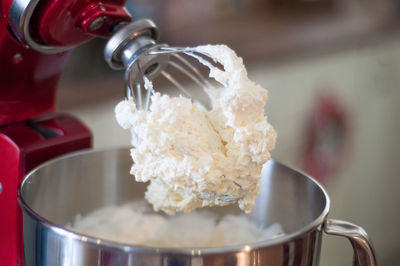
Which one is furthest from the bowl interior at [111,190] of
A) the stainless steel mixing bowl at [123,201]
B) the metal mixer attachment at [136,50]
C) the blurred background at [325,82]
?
A: the blurred background at [325,82]

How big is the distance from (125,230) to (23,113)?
0.55 feet

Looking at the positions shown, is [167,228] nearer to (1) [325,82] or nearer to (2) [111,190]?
(2) [111,190]

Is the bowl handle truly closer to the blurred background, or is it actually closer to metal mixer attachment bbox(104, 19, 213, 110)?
metal mixer attachment bbox(104, 19, 213, 110)

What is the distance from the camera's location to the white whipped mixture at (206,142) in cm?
44

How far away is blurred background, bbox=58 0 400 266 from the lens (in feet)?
5.40

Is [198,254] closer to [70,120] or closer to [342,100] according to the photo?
[70,120]

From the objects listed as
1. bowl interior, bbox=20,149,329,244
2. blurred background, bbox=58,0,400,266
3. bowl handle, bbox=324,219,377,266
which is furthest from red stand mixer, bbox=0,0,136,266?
blurred background, bbox=58,0,400,266

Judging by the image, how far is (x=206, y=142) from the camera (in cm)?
46

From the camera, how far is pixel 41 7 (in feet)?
1.55

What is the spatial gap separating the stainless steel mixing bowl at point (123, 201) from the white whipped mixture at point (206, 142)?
7cm

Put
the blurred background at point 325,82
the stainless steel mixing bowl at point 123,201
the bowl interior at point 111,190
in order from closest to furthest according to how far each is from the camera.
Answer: the stainless steel mixing bowl at point 123,201 < the bowl interior at point 111,190 < the blurred background at point 325,82

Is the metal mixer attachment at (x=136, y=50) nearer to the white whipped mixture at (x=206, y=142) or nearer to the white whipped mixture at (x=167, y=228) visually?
the white whipped mixture at (x=206, y=142)

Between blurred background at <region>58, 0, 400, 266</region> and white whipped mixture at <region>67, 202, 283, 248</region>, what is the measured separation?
2.44 feet

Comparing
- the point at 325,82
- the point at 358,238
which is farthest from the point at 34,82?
the point at 325,82
